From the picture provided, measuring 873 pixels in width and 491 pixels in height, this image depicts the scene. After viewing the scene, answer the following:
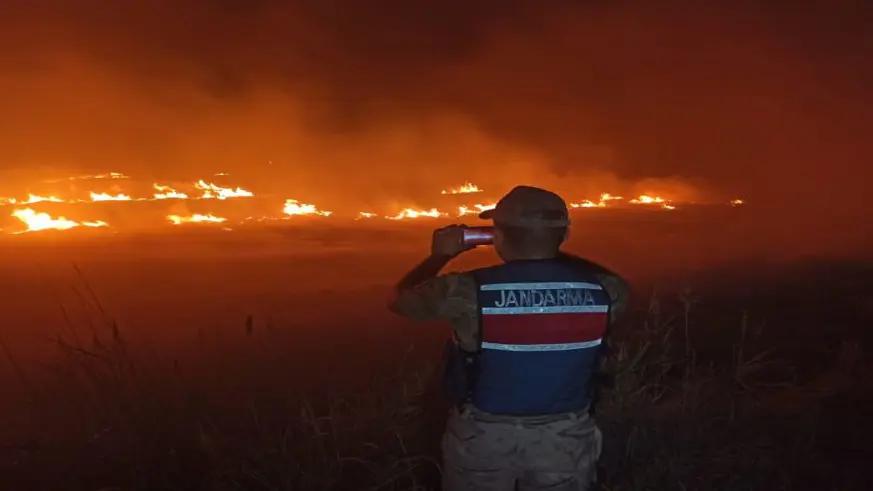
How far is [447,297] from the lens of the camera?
3047mm

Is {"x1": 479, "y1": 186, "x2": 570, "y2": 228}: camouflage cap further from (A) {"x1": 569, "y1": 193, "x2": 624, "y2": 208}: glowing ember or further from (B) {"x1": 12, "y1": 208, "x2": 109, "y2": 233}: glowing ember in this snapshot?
(A) {"x1": 569, "y1": 193, "x2": 624, "y2": 208}: glowing ember

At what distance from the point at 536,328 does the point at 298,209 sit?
965cm

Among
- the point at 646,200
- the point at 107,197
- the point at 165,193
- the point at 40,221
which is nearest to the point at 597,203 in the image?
the point at 646,200

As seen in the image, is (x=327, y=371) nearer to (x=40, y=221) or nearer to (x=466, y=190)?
(x=40, y=221)

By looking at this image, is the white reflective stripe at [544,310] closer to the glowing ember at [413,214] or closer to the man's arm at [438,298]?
the man's arm at [438,298]

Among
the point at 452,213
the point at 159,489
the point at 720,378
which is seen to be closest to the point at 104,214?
the point at 452,213

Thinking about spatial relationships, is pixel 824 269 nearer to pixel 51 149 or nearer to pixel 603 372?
pixel 603 372

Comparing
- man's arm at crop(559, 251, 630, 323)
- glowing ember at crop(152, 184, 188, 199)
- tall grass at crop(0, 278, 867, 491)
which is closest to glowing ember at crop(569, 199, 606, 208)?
glowing ember at crop(152, 184, 188, 199)

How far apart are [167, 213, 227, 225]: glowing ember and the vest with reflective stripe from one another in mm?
8763

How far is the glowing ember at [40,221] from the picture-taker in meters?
9.19

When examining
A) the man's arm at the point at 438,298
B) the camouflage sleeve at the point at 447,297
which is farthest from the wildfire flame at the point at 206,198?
the camouflage sleeve at the point at 447,297

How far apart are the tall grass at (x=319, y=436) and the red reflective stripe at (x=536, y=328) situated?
1517mm

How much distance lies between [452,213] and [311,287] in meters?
2.87

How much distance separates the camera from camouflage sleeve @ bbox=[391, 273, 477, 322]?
304 cm
